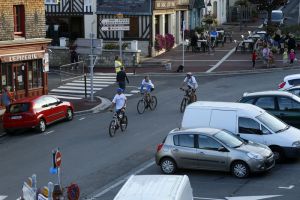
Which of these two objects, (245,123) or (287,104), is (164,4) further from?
(245,123)

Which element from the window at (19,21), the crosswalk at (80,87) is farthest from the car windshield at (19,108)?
the crosswalk at (80,87)

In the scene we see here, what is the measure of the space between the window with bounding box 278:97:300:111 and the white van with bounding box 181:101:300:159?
8.70 feet

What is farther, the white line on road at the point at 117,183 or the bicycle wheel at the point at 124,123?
the bicycle wheel at the point at 124,123

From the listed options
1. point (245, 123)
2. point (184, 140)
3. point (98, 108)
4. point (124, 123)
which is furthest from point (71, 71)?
point (184, 140)

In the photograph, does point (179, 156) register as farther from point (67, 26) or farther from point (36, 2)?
point (67, 26)

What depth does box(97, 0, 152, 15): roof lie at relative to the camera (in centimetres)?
5141

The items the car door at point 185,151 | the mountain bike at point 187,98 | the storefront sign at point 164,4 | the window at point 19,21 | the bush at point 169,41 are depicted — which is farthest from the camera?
the bush at point 169,41

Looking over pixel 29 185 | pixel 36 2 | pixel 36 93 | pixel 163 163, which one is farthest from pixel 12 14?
pixel 29 185

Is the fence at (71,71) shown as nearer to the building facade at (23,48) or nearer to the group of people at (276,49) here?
the building facade at (23,48)

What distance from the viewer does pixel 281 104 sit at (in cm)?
→ 2275

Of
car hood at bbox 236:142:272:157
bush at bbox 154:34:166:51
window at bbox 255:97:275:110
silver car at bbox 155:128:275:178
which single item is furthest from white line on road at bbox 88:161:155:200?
bush at bbox 154:34:166:51

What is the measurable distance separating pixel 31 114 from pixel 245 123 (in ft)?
32.9

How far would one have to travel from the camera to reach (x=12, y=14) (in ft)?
104

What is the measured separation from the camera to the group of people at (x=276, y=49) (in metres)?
42.7
